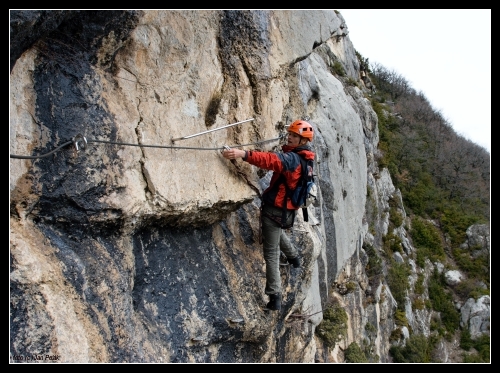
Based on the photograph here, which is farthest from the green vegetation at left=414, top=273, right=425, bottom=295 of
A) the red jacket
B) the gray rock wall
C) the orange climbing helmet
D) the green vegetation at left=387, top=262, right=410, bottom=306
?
the orange climbing helmet

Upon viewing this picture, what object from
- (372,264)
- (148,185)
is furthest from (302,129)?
(372,264)

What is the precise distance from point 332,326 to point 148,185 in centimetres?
757

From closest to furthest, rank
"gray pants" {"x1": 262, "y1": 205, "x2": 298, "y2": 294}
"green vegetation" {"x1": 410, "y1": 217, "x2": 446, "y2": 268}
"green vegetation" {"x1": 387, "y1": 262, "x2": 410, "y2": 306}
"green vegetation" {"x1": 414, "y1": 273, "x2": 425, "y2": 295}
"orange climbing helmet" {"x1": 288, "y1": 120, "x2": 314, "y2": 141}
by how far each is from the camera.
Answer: "orange climbing helmet" {"x1": 288, "y1": 120, "x2": 314, "y2": 141}
"gray pants" {"x1": 262, "y1": 205, "x2": 298, "y2": 294}
"green vegetation" {"x1": 387, "y1": 262, "x2": 410, "y2": 306}
"green vegetation" {"x1": 414, "y1": 273, "x2": 425, "y2": 295}
"green vegetation" {"x1": 410, "y1": 217, "x2": 446, "y2": 268}

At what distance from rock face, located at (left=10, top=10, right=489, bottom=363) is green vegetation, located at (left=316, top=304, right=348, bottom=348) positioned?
3.27m

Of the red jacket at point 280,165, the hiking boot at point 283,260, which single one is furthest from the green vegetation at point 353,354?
the red jacket at point 280,165

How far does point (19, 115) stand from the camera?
3.59m

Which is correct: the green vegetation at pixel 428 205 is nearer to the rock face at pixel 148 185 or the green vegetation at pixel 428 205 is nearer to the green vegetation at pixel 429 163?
the green vegetation at pixel 429 163

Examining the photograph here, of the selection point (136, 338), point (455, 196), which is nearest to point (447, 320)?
point (455, 196)

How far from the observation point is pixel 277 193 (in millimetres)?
5316

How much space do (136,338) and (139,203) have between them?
4.41 ft

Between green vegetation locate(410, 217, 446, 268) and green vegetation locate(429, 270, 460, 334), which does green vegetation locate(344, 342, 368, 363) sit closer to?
green vegetation locate(429, 270, 460, 334)

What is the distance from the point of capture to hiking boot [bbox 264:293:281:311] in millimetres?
5676

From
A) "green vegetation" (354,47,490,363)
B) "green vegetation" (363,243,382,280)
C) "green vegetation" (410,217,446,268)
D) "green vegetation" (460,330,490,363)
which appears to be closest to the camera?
"green vegetation" (363,243,382,280)

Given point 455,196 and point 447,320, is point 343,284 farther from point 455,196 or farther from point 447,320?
point 455,196
